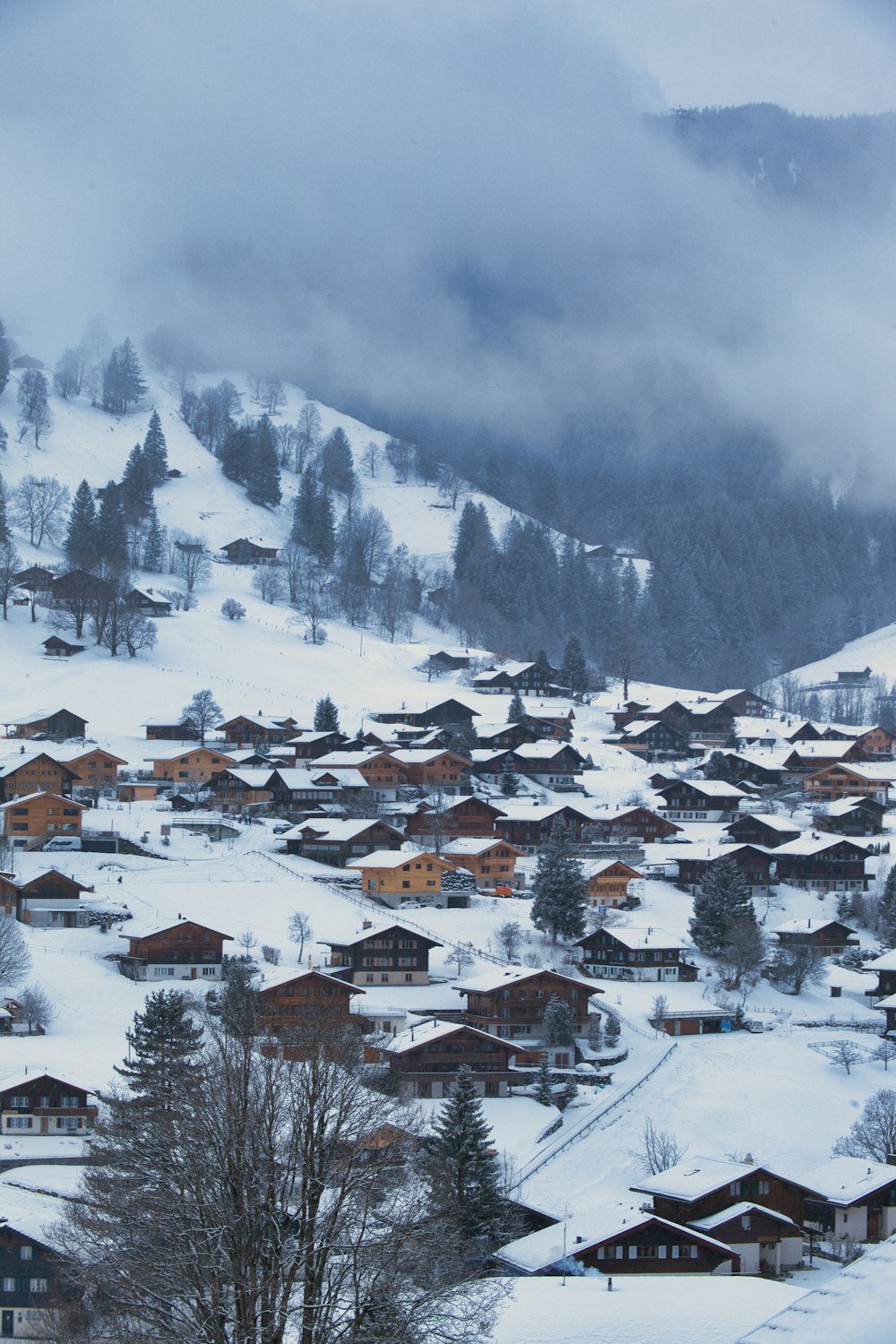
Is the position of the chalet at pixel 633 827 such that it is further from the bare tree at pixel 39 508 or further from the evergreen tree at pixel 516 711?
the bare tree at pixel 39 508

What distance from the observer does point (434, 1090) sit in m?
38.4

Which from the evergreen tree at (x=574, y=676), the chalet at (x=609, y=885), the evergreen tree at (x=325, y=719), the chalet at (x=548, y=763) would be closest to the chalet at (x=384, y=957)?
the chalet at (x=609, y=885)

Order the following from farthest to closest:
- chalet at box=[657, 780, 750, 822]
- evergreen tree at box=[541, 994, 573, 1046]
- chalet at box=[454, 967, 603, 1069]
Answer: chalet at box=[657, 780, 750, 822] < chalet at box=[454, 967, 603, 1069] < evergreen tree at box=[541, 994, 573, 1046]

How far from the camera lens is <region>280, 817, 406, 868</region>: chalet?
187ft

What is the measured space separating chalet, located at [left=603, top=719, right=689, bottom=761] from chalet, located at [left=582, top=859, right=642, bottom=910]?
26.8m

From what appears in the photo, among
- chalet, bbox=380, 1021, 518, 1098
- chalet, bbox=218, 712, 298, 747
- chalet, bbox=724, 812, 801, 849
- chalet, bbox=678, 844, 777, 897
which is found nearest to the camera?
chalet, bbox=380, 1021, 518, 1098

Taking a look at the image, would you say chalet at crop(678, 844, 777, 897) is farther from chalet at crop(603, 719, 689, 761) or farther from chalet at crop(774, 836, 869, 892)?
chalet at crop(603, 719, 689, 761)

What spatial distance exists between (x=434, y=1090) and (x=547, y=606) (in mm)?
96474

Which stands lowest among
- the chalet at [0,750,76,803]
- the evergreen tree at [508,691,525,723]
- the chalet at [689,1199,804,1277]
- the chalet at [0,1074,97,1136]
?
the chalet at [689,1199,804,1277]

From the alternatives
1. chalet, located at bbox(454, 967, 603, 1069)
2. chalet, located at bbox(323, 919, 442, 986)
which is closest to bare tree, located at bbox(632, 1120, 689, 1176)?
chalet, located at bbox(454, 967, 603, 1069)

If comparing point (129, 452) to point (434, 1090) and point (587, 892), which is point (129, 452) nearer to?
point (587, 892)

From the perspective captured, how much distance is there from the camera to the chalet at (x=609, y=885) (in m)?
55.4

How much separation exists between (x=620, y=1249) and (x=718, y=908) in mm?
25391

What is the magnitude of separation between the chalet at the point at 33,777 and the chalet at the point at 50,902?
1152cm
